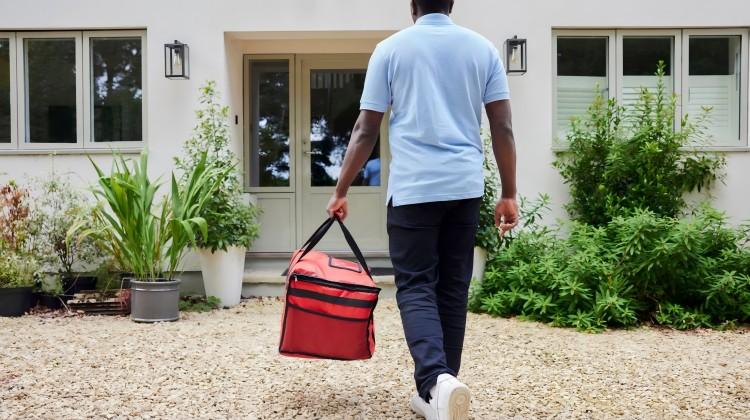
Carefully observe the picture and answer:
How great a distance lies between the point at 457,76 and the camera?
2.30 meters

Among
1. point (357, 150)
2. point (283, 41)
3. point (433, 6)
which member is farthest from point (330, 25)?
point (357, 150)

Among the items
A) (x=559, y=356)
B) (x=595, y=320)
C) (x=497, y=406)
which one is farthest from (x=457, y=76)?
Result: (x=595, y=320)

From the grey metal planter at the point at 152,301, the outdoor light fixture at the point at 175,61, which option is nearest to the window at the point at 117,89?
the outdoor light fixture at the point at 175,61

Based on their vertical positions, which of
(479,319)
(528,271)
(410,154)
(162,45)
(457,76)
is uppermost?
(162,45)

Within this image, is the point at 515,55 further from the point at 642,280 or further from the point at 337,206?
the point at 337,206

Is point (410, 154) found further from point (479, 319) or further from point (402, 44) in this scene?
point (479, 319)

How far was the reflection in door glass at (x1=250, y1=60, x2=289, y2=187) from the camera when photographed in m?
6.85

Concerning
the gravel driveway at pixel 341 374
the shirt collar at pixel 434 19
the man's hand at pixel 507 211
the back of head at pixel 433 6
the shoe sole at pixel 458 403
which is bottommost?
the gravel driveway at pixel 341 374

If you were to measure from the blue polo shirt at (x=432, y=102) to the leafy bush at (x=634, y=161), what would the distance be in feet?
11.5

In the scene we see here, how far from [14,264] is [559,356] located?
3.99 meters

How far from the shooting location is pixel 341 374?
332 cm

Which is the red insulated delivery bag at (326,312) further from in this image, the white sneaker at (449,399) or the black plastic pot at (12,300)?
the black plastic pot at (12,300)

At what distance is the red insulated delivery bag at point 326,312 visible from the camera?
8.02 ft

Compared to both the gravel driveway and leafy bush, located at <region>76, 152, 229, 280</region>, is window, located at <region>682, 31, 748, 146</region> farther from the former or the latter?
leafy bush, located at <region>76, 152, 229, 280</region>
